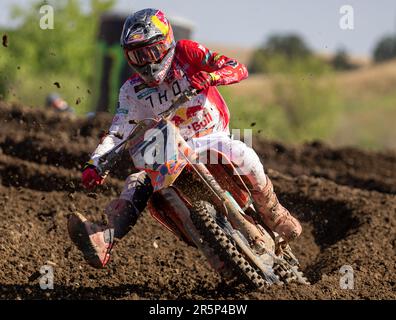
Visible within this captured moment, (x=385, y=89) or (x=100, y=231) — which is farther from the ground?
(x=100, y=231)

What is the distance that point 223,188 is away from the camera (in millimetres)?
5547

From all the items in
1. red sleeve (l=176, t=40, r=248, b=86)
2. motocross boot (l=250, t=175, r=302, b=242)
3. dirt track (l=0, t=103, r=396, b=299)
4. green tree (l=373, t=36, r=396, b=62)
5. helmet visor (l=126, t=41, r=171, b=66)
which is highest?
helmet visor (l=126, t=41, r=171, b=66)

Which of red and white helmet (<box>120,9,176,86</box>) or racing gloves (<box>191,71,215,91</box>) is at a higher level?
red and white helmet (<box>120,9,176,86</box>)

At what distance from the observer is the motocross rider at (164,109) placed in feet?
17.7

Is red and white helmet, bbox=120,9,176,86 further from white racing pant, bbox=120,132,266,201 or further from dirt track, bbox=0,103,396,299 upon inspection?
dirt track, bbox=0,103,396,299

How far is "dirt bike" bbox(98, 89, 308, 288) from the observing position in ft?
16.6

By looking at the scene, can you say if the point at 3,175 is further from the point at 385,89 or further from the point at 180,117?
the point at 385,89

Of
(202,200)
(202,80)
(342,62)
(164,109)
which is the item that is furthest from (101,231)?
(342,62)

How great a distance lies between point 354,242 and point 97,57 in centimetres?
1791

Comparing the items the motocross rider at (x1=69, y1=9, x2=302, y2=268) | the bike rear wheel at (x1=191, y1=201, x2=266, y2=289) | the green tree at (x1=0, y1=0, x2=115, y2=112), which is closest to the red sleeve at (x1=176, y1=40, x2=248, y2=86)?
the motocross rider at (x1=69, y1=9, x2=302, y2=268)

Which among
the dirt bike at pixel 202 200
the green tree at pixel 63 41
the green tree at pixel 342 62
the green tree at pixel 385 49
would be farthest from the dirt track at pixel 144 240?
the green tree at pixel 385 49

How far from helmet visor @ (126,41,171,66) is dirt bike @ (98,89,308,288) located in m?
0.49

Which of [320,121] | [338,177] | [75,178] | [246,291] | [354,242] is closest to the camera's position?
[246,291]

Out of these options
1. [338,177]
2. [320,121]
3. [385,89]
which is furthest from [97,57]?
[385,89]
